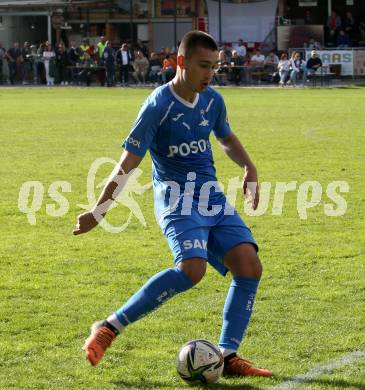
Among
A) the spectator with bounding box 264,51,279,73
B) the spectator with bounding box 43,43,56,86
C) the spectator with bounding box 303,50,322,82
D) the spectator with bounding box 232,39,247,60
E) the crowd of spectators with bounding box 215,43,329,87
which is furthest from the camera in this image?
the spectator with bounding box 43,43,56,86

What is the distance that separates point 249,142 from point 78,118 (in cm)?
812

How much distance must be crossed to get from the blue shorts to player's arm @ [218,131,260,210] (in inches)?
9.4

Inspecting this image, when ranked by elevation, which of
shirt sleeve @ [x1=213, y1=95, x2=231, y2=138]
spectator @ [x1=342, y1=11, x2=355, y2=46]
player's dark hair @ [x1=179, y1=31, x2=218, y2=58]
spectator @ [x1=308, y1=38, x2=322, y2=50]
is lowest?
spectator @ [x1=308, y1=38, x2=322, y2=50]

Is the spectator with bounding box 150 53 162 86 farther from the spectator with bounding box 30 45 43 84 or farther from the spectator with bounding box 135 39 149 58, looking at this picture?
the spectator with bounding box 30 45 43 84

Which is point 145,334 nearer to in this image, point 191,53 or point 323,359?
point 323,359

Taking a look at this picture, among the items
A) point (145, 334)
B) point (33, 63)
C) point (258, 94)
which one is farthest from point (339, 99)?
point (145, 334)

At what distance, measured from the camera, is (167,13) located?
4966cm

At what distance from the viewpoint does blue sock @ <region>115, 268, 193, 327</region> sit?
5.76 meters

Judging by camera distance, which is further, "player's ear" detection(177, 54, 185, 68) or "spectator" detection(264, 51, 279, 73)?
"spectator" detection(264, 51, 279, 73)

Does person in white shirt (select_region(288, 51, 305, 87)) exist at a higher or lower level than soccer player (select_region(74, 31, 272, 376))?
lower

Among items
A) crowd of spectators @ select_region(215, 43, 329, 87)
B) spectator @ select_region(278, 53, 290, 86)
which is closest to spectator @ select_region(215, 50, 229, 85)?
crowd of spectators @ select_region(215, 43, 329, 87)

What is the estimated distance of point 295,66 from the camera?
4178cm

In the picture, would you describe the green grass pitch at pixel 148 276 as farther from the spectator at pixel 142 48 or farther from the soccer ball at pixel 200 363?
the spectator at pixel 142 48

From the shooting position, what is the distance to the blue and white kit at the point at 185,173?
19.4ft
